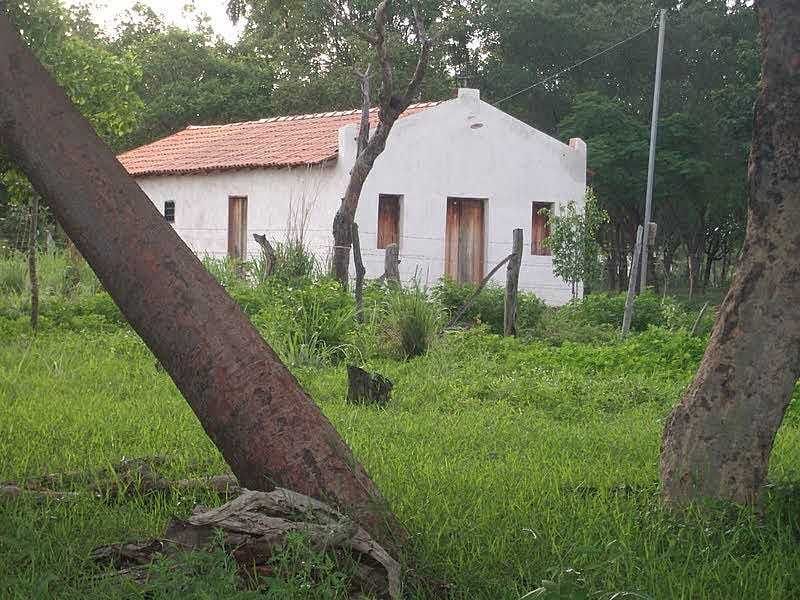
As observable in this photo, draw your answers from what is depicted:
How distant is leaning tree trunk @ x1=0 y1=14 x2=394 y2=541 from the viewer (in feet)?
14.3

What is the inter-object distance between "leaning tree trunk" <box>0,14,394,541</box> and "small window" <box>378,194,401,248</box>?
1876 cm

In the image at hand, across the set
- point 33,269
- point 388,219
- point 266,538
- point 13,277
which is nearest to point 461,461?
point 266,538

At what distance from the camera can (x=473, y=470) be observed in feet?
21.1

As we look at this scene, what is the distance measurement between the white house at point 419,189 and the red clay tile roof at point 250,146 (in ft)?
0.21

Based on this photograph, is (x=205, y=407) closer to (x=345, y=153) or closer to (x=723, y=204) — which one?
(x=345, y=153)

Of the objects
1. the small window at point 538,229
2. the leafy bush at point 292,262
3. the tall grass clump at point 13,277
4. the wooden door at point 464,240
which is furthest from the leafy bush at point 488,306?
the small window at point 538,229

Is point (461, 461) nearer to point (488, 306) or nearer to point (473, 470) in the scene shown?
point (473, 470)

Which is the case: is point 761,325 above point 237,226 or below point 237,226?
below

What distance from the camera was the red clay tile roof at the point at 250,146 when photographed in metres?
23.5

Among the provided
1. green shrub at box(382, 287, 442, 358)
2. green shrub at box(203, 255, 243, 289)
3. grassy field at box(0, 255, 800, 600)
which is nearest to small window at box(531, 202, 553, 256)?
green shrub at box(203, 255, 243, 289)

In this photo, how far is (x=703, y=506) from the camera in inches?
202

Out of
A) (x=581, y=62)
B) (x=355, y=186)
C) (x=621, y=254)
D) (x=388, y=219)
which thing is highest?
(x=581, y=62)

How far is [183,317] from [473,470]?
100 inches

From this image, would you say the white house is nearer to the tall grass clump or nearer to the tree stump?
the tall grass clump
